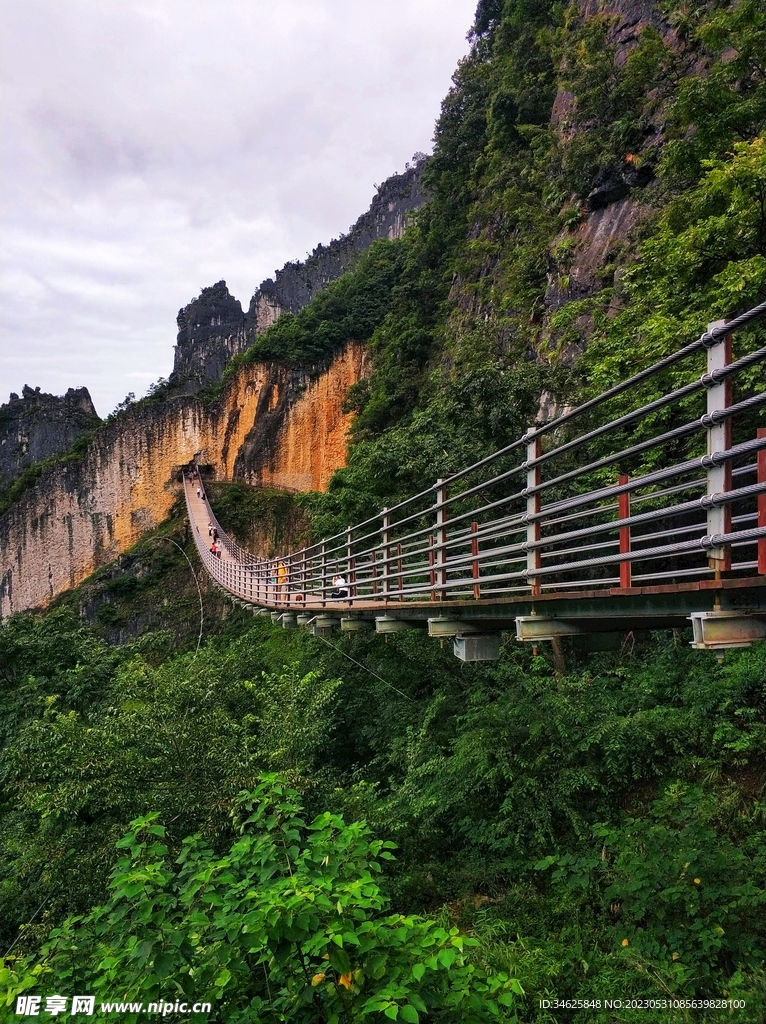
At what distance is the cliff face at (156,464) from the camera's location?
24500mm

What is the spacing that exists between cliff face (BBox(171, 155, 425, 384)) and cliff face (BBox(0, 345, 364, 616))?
19.9 m

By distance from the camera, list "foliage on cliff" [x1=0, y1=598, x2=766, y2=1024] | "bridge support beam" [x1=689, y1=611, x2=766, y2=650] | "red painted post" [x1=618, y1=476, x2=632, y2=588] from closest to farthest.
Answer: "bridge support beam" [x1=689, y1=611, x2=766, y2=650] < "red painted post" [x1=618, y1=476, x2=632, y2=588] < "foliage on cliff" [x1=0, y1=598, x2=766, y2=1024]

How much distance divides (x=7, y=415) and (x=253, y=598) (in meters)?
41.9

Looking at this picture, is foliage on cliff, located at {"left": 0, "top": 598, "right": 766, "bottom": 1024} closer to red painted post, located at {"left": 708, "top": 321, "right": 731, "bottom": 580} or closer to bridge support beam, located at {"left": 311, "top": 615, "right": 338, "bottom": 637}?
bridge support beam, located at {"left": 311, "top": 615, "right": 338, "bottom": 637}

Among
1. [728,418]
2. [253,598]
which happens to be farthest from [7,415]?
[728,418]

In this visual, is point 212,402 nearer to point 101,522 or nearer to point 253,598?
point 101,522

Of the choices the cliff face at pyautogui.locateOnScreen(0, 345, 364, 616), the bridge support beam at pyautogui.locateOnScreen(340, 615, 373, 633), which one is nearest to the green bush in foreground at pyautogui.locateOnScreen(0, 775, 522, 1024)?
the bridge support beam at pyautogui.locateOnScreen(340, 615, 373, 633)

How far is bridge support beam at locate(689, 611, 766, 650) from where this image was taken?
6.06 feet

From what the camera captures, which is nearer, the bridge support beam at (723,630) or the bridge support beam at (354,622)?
the bridge support beam at (723,630)

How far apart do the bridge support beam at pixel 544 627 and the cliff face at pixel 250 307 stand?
47947mm

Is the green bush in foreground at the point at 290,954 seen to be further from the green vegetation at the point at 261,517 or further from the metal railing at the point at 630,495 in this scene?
the green vegetation at the point at 261,517

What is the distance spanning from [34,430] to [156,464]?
66.7 ft

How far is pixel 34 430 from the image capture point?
42.7 meters

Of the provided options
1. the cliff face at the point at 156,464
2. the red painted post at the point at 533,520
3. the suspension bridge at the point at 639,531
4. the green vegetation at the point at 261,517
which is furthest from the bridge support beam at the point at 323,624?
the cliff face at the point at 156,464
